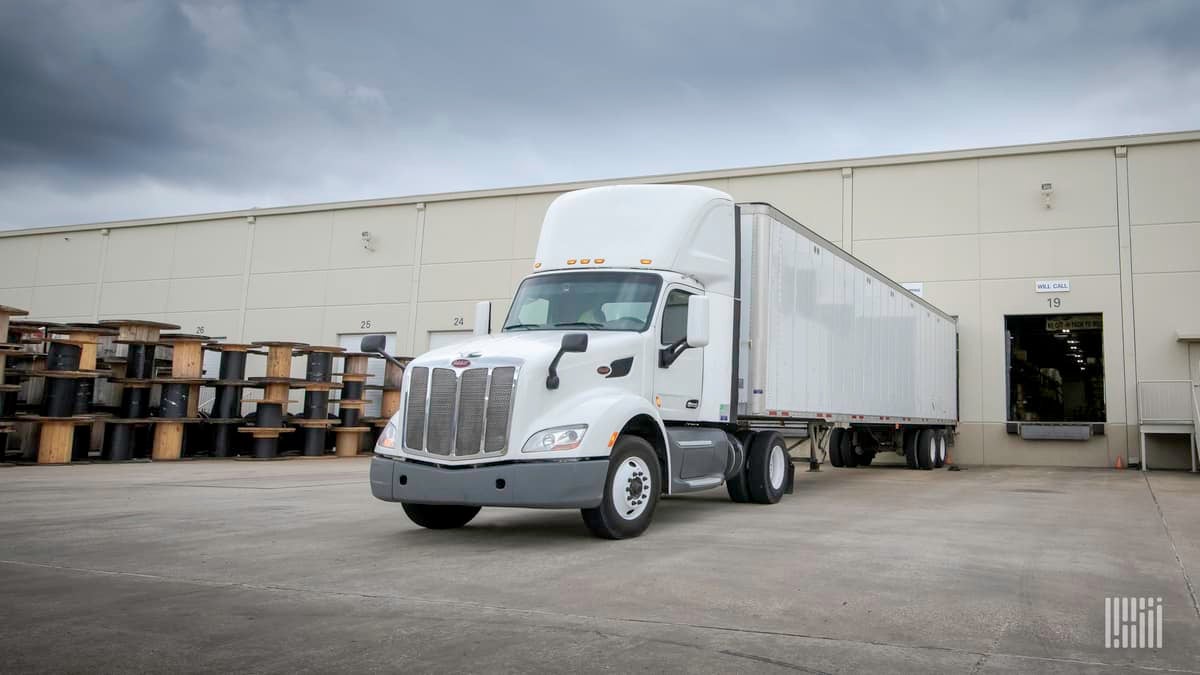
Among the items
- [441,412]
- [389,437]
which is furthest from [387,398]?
[441,412]

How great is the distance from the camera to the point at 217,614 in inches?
191

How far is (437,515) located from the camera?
868 cm

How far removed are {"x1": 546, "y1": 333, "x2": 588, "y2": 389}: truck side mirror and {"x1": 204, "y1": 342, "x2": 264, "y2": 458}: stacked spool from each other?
1405cm

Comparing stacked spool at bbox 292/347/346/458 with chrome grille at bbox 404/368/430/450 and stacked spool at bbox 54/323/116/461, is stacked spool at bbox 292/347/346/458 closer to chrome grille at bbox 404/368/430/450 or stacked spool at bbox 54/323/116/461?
stacked spool at bbox 54/323/116/461

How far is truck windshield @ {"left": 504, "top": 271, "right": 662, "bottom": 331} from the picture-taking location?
8.85m

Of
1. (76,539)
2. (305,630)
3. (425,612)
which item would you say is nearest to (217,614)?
(305,630)

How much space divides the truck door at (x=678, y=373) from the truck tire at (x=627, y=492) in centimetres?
83

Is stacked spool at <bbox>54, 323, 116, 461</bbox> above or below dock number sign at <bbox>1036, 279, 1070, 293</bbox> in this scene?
below

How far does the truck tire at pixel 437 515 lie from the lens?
8.56 meters

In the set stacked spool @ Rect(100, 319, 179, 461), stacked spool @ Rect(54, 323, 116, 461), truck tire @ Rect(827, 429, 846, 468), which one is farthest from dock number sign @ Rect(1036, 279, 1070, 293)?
stacked spool @ Rect(54, 323, 116, 461)

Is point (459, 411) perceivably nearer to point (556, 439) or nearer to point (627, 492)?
point (556, 439)

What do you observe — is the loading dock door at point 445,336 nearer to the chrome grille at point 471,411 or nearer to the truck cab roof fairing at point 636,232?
the truck cab roof fairing at point 636,232

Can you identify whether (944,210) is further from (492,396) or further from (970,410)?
(492,396)

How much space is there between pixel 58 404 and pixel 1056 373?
123 feet
